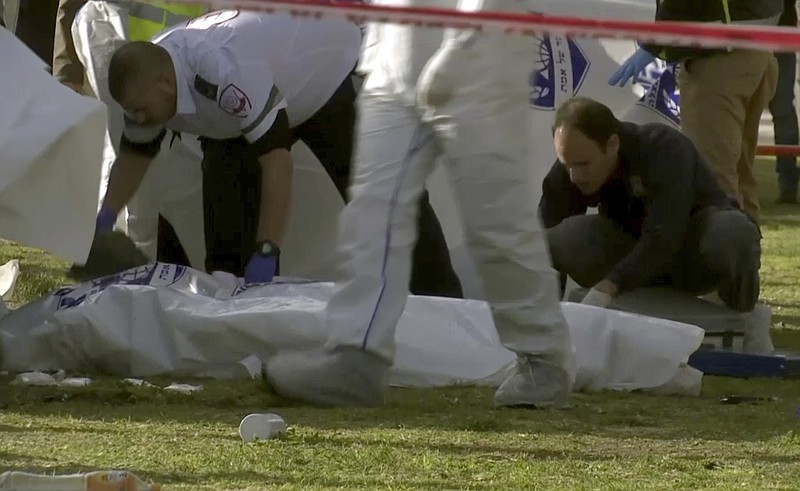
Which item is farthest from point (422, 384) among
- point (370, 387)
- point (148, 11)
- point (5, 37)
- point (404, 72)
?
Answer: point (148, 11)

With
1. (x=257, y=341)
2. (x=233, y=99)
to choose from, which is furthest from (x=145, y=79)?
(x=257, y=341)

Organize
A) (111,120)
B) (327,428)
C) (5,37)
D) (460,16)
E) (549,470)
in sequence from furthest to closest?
(111,120) → (5,37) → (327,428) → (549,470) → (460,16)

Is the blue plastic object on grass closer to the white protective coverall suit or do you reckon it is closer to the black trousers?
the black trousers

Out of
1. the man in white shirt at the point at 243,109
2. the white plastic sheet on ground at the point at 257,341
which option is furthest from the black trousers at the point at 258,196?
the white plastic sheet on ground at the point at 257,341

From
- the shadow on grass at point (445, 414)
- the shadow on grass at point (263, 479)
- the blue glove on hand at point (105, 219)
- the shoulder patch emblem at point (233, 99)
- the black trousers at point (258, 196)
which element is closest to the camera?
the shadow on grass at point (263, 479)

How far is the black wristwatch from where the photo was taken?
11.4 feet

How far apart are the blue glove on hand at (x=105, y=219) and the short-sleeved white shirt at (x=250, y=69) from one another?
173mm

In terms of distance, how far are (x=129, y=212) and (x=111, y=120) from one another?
0.24 metres

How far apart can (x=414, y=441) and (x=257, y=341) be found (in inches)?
29.3

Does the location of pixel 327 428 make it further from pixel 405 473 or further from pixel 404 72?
pixel 404 72

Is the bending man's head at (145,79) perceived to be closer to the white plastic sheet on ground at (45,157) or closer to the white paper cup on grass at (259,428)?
the white plastic sheet on ground at (45,157)

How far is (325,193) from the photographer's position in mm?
3916

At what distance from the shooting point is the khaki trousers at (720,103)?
3.93m

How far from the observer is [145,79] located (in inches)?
133
